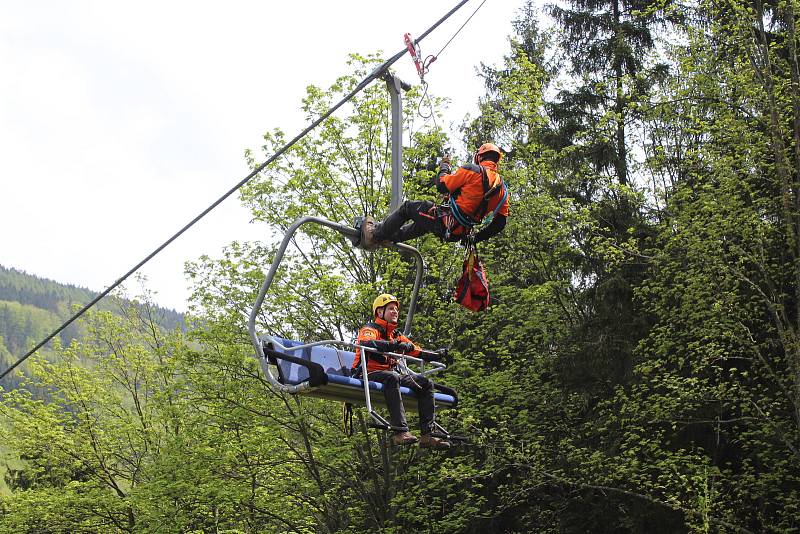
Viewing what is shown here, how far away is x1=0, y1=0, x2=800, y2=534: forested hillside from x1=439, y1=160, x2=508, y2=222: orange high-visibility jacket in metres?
9.14

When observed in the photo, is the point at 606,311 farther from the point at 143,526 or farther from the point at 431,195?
the point at 143,526

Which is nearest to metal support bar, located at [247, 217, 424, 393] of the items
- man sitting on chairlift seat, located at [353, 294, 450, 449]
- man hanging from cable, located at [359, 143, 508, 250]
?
man hanging from cable, located at [359, 143, 508, 250]

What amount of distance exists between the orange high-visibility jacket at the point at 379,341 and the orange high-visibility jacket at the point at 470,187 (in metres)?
1.51

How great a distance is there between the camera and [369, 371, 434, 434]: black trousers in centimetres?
759

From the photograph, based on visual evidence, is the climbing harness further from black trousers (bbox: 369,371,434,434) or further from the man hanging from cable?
black trousers (bbox: 369,371,434,434)

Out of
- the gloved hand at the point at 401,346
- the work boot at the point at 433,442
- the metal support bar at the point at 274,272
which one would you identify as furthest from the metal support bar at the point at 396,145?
the work boot at the point at 433,442

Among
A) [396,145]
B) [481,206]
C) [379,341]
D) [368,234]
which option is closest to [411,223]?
[368,234]

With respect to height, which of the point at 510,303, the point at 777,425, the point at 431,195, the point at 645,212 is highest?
the point at 645,212

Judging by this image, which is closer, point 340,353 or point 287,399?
point 340,353

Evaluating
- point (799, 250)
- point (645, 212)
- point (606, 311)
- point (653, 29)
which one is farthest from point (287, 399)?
point (653, 29)

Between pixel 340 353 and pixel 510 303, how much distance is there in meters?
11.0

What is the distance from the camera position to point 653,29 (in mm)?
22500

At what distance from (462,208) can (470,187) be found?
0.17m

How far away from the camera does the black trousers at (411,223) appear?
7016mm
